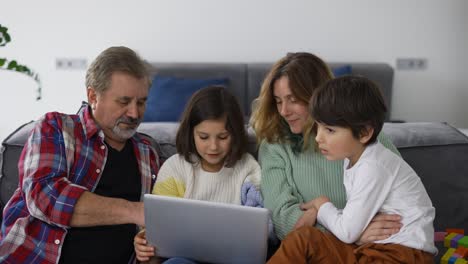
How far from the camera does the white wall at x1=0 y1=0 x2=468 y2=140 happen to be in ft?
13.5

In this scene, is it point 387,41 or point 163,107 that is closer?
point 163,107

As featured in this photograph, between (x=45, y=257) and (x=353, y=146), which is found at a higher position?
(x=353, y=146)

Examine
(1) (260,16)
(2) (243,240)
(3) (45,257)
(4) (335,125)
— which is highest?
(1) (260,16)

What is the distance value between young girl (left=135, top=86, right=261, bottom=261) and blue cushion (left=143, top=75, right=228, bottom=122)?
5.60 feet

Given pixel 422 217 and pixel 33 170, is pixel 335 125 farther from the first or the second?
pixel 33 170

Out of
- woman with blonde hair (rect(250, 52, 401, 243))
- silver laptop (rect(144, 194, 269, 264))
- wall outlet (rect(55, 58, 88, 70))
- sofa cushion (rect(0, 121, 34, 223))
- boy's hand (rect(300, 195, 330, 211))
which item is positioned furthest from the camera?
wall outlet (rect(55, 58, 88, 70))

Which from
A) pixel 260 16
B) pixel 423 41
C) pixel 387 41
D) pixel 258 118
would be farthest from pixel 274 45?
pixel 258 118

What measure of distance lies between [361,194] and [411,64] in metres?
2.98

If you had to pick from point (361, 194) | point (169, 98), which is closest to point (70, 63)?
point (169, 98)

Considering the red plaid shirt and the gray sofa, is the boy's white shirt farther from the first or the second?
the red plaid shirt

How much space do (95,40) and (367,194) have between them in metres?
3.26

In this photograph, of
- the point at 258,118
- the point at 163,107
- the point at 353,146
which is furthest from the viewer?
the point at 163,107

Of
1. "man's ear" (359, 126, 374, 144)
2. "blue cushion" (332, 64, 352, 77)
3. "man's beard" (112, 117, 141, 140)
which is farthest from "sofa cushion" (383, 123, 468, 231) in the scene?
"blue cushion" (332, 64, 352, 77)

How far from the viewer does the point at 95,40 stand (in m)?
Result: 4.27
